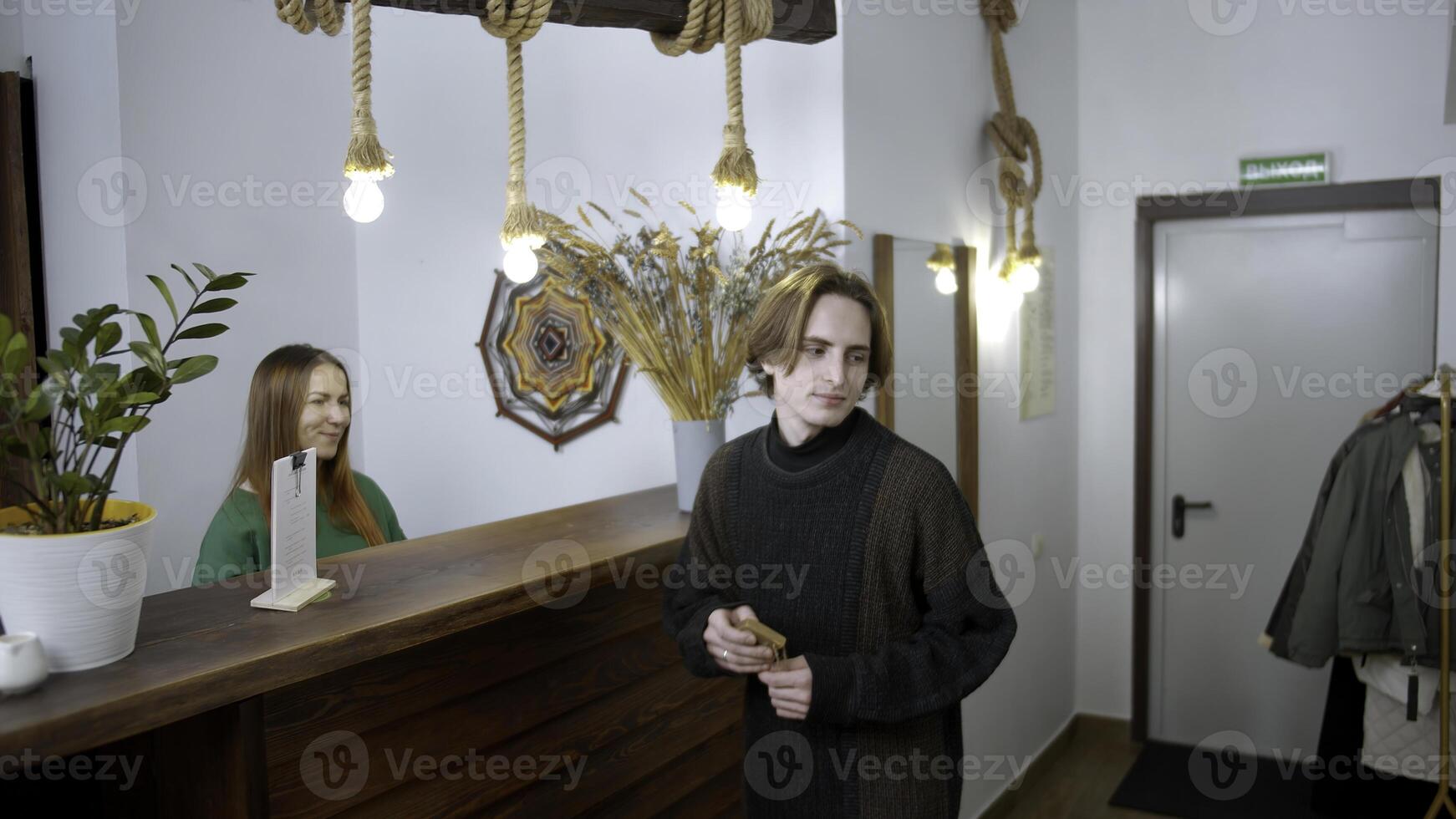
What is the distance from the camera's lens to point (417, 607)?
5.00 feet

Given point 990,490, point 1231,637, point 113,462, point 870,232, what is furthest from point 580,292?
point 1231,637

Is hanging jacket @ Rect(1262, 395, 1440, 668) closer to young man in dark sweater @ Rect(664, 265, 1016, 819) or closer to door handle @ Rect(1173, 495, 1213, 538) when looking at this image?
door handle @ Rect(1173, 495, 1213, 538)

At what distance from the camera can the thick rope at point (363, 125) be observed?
1.62 metres

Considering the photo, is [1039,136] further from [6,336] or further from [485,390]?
[6,336]

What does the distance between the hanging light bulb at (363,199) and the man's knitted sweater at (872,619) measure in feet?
2.50

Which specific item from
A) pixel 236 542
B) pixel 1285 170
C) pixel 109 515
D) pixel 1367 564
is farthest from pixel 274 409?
pixel 1285 170

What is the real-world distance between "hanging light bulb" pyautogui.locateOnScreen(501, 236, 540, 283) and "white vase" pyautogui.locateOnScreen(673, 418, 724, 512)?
588 millimetres

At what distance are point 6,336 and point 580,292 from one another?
4.42ft

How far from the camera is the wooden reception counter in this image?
1.27 metres

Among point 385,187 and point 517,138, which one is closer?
point 517,138

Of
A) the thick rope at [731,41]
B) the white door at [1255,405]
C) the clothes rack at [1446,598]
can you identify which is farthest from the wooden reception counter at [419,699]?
the white door at [1255,405]

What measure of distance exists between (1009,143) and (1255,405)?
4.74ft

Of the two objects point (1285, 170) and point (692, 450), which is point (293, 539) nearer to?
point (692, 450)

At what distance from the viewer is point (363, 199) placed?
1674 millimetres
